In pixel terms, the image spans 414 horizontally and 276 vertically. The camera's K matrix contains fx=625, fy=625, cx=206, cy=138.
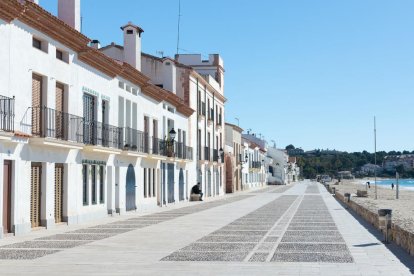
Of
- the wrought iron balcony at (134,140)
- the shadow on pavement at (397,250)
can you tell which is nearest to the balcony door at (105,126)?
the wrought iron balcony at (134,140)

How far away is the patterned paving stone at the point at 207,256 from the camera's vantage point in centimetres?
1298

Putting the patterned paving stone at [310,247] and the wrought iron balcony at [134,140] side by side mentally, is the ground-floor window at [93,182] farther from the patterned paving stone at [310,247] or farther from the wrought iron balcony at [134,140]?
the patterned paving stone at [310,247]

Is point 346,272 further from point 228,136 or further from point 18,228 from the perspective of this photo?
point 228,136

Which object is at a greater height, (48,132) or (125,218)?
(48,132)

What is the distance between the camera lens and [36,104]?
19.7m

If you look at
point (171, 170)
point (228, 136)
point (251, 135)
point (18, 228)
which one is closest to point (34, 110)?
point (18, 228)

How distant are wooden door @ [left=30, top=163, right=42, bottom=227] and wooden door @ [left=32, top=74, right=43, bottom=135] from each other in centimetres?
118

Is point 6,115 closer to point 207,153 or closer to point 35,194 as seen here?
point 35,194

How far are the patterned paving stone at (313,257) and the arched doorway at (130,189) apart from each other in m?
16.4

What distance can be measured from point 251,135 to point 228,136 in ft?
169

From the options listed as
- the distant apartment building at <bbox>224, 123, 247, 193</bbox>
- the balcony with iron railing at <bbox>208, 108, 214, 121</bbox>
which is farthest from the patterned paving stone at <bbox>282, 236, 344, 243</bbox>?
the distant apartment building at <bbox>224, 123, 247, 193</bbox>

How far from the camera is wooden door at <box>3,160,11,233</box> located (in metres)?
17.7

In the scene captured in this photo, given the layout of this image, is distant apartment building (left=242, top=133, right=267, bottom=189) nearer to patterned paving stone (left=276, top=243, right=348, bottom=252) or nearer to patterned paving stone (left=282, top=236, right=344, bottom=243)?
patterned paving stone (left=282, top=236, right=344, bottom=243)

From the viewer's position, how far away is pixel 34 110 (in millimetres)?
19297
